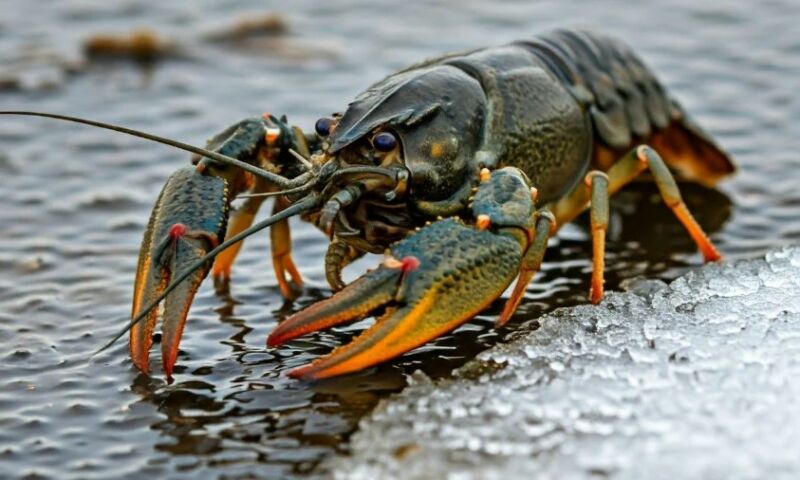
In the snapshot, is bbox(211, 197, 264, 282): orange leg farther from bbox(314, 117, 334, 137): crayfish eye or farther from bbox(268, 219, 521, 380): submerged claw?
bbox(268, 219, 521, 380): submerged claw

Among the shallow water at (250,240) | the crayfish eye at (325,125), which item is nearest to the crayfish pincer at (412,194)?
the crayfish eye at (325,125)

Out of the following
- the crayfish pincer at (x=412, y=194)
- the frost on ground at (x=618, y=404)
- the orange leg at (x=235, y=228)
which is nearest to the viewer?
the frost on ground at (x=618, y=404)

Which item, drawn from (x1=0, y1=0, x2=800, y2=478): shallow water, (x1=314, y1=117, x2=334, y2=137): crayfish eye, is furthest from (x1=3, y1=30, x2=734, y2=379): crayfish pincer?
(x1=0, y1=0, x2=800, y2=478): shallow water

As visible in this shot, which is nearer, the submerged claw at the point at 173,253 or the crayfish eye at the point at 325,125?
the submerged claw at the point at 173,253

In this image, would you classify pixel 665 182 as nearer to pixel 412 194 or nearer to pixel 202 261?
pixel 412 194

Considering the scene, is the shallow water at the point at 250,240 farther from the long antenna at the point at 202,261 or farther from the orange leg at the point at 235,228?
the long antenna at the point at 202,261

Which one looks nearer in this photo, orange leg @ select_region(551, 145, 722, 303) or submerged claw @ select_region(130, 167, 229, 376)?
submerged claw @ select_region(130, 167, 229, 376)

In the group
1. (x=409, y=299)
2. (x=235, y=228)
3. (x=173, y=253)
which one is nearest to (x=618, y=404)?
(x=409, y=299)
